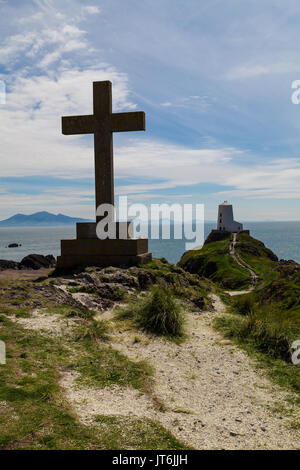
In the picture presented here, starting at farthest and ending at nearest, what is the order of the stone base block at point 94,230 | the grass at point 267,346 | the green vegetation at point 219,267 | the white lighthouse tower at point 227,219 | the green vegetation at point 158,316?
the white lighthouse tower at point 227,219 < the green vegetation at point 219,267 < the stone base block at point 94,230 < the green vegetation at point 158,316 < the grass at point 267,346

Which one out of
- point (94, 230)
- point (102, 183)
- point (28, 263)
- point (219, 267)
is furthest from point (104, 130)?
point (219, 267)

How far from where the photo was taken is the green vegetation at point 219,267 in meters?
42.1

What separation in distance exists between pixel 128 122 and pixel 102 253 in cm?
611

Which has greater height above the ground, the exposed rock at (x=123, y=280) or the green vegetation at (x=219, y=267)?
the exposed rock at (x=123, y=280)

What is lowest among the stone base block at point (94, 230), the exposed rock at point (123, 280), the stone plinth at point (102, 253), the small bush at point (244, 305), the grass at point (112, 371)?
the small bush at point (244, 305)

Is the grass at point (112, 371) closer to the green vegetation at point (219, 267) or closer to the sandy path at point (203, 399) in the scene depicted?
the sandy path at point (203, 399)

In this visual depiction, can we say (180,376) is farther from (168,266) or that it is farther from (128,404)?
(168,266)

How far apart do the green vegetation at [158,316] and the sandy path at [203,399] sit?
0.72m

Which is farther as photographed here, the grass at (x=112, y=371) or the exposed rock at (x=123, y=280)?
the exposed rock at (x=123, y=280)

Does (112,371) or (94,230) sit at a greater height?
(94,230)

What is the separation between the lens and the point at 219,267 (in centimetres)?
4994

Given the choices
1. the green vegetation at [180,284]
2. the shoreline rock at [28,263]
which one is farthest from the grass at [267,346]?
the shoreline rock at [28,263]

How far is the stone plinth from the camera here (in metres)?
15.5

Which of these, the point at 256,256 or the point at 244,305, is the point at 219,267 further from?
the point at 244,305
